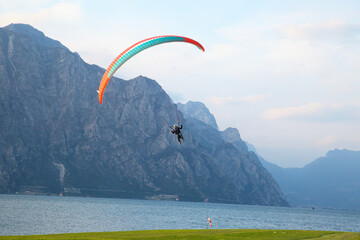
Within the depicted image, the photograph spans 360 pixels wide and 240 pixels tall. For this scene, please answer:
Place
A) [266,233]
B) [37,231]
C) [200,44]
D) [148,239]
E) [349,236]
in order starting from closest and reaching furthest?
[148,239]
[349,236]
[266,233]
[200,44]
[37,231]

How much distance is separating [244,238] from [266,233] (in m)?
4.85

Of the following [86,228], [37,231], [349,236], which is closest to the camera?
[349,236]

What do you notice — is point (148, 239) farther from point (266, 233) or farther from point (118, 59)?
point (118, 59)

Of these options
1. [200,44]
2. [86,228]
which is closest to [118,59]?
[200,44]

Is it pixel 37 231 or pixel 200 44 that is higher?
pixel 200 44

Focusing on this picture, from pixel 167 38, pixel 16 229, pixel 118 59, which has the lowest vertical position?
pixel 16 229

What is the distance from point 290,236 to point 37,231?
34.2 m

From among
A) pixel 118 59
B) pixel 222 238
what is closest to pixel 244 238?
pixel 222 238

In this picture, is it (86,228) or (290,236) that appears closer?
(290,236)

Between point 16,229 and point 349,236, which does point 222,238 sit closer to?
point 349,236

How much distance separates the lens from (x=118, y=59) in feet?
131

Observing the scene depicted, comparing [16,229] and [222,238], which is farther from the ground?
[222,238]

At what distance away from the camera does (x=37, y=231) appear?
5747 centimetres

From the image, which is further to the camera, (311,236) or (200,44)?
(200,44)
